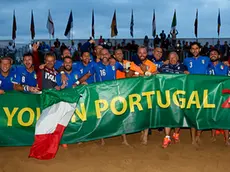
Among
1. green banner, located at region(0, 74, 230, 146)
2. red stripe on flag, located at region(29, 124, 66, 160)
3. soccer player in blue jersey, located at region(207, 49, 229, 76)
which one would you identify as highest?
soccer player in blue jersey, located at region(207, 49, 229, 76)

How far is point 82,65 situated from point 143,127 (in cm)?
217

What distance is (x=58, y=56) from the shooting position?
20.1 m

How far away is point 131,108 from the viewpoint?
6680 mm

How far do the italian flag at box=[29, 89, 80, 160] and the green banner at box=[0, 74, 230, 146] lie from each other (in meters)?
0.33

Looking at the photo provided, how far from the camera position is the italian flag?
19.8 ft

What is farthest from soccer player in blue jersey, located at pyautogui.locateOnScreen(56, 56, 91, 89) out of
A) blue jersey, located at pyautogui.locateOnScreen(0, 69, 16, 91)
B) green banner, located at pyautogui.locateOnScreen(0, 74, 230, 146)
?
blue jersey, located at pyautogui.locateOnScreen(0, 69, 16, 91)

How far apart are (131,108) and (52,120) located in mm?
1606

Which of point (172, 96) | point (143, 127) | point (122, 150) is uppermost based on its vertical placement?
point (172, 96)

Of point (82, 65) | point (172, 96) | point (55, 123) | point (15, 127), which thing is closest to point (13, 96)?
point (15, 127)

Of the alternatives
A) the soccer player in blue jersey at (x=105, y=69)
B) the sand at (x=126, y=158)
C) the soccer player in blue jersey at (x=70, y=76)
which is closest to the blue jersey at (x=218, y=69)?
the sand at (x=126, y=158)

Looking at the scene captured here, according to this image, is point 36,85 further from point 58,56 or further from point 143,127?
point 58,56

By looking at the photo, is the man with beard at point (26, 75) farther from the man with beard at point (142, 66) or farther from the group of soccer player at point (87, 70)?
the man with beard at point (142, 66)

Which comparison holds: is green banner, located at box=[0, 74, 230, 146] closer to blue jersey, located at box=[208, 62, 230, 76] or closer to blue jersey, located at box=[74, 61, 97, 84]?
blue jersey, located at box=[74, 61, 97, 84]

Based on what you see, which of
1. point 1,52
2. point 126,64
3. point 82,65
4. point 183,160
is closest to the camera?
point 183,160
